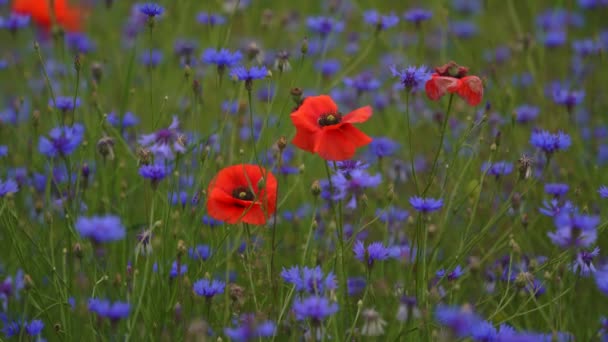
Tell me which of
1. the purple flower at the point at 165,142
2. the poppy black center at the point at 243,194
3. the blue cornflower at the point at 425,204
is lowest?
the blue cornflower at the point at 425,204

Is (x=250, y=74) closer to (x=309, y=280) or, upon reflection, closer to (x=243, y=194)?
(x=243, y=194)

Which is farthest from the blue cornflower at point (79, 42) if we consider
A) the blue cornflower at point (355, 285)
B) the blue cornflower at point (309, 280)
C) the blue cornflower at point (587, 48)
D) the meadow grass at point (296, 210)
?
the blue cornflower at point (587, 48)

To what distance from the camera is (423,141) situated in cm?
331

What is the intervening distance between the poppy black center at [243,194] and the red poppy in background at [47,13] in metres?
1.75

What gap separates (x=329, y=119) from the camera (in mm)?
1649

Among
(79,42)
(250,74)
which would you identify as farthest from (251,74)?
(79,42)

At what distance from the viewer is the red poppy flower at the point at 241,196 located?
1.65 metres

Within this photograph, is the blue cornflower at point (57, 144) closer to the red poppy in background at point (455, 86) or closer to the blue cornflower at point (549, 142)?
the red poppy in background at point (455, 86)

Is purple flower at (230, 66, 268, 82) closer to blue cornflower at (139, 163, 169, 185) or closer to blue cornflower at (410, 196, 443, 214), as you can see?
blue cornflower at (139, 163, 169, 185)

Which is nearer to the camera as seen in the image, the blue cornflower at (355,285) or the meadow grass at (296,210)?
the meadow grass at (296,210)

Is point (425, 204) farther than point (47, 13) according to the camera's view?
No

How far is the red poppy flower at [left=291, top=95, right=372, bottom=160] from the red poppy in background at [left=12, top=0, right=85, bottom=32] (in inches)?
73.5

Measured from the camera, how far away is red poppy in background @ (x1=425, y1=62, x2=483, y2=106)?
165cm

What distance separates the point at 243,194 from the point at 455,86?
538 mm
